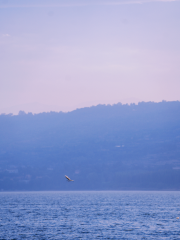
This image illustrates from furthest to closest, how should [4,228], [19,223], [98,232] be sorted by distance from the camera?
[19,223], [4,228], [98,232]

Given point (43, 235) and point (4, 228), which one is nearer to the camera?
point (43, 235)

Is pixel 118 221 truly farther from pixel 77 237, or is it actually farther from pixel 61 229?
pixel 77 237

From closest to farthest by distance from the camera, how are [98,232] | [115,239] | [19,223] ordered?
[115,239] → [98,232] → [19,223]

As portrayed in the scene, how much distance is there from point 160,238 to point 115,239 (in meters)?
7.17

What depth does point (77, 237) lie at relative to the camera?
65188mm

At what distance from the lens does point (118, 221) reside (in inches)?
3521

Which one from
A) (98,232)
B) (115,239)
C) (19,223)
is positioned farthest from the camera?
(19,223)

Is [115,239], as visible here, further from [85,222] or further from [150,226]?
[85,222]

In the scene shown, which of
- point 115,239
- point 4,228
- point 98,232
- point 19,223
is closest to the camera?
point 115,239

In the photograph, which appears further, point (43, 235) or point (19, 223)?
point (19, 223)

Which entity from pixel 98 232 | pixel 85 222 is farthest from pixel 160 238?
pixel 85 222

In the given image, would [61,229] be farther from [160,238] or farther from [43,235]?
[160,238]

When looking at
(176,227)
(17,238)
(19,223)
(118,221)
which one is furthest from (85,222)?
(17,238)

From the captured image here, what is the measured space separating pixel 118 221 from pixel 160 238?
86.5ft
